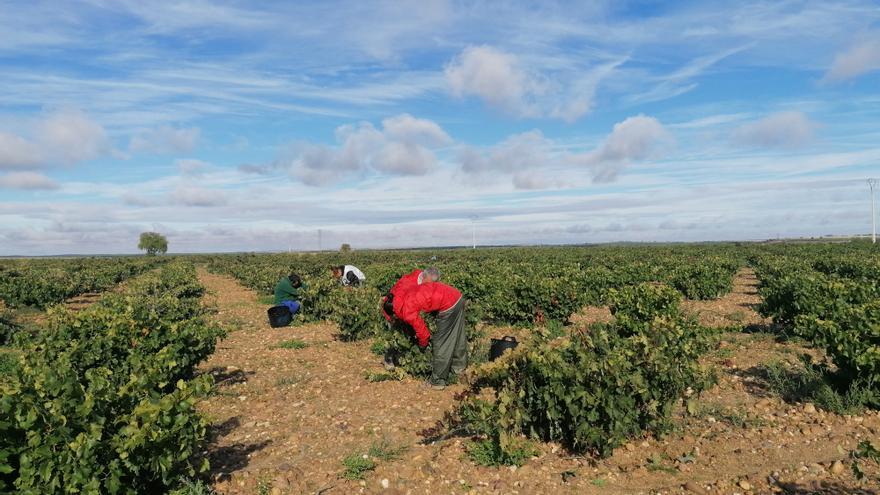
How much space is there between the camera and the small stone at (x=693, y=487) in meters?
5.13

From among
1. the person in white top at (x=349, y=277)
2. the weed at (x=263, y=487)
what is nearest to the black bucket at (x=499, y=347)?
the weed at (x=263, y=487)

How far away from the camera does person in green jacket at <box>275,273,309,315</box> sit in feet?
54.5

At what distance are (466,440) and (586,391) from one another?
62.8 inches

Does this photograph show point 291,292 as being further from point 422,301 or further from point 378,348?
point 422,301

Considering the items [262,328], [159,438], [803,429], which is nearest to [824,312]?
[803,429]

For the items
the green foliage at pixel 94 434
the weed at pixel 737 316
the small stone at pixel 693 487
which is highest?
the green foliage at pixel 94 434

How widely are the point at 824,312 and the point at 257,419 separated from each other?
31.2 ft

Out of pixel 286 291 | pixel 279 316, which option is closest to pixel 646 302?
pixel 279 316

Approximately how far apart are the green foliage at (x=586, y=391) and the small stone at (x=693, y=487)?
0.83 meters

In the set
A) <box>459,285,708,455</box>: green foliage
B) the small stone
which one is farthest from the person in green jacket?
the small stone

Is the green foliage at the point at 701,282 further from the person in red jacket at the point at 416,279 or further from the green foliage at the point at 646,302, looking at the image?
the person in red jacket at the point at 416,279

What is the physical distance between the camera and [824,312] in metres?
9.57

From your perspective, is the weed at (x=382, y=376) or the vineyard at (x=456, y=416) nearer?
the vineyard at (x=456, y=416)

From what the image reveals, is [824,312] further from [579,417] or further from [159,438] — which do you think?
[159,438]
